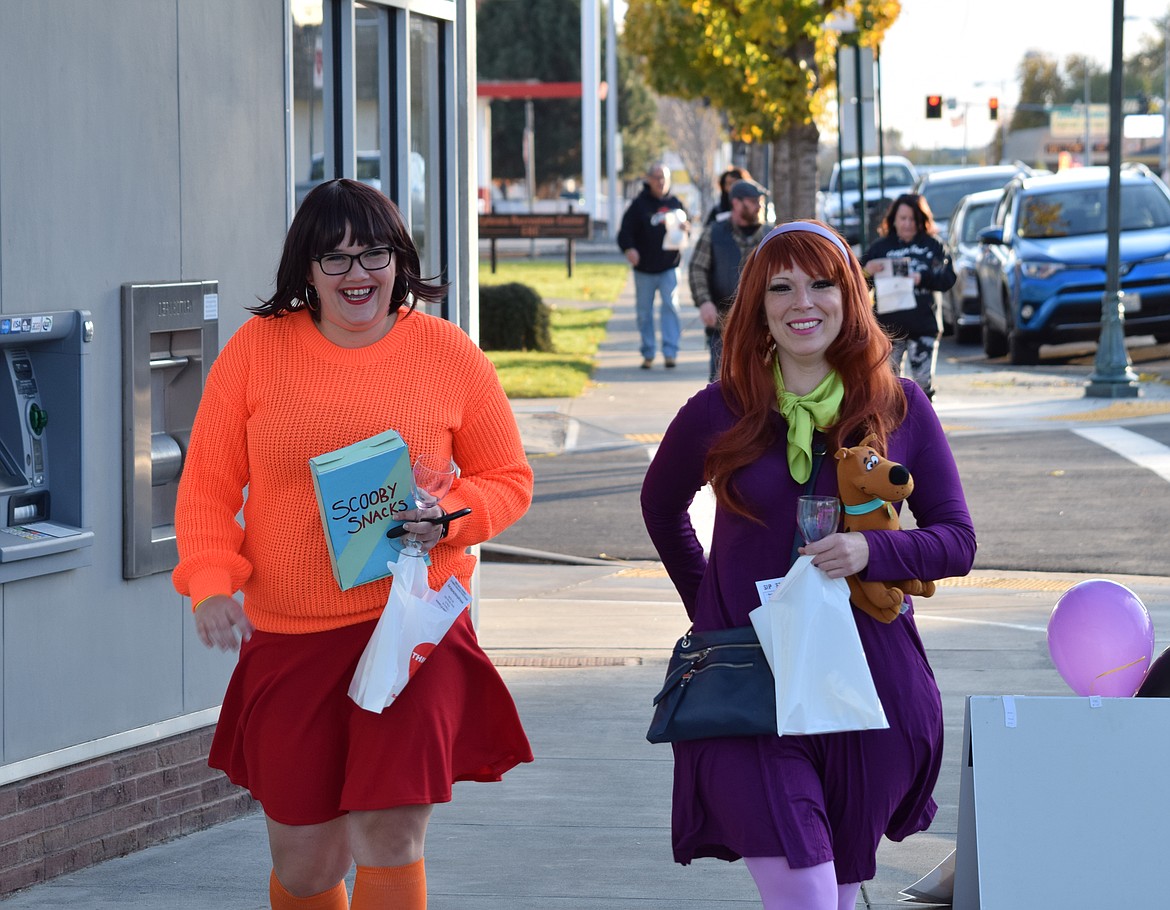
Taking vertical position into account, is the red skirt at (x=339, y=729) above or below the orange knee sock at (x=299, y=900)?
above

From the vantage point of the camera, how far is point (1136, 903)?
355cm

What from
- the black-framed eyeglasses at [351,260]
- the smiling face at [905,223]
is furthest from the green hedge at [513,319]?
the black-framed eyeglasses at [351,260]

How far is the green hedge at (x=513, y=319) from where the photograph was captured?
64.8 ft

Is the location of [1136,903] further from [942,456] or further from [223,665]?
[223,665]

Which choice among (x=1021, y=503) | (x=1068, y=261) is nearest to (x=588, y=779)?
(x=1021, y=503)

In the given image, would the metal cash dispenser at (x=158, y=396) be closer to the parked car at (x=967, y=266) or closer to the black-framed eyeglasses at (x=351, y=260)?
the black-framed eyeglasses at (x=351, y=260)

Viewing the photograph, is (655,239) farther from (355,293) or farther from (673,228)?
(355,293)

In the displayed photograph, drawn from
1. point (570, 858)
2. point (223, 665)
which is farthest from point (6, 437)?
point (570, 858)

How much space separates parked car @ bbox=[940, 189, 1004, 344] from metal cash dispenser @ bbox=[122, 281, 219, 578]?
16121 mm

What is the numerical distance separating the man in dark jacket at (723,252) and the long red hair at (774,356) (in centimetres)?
934

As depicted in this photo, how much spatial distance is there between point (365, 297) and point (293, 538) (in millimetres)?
489

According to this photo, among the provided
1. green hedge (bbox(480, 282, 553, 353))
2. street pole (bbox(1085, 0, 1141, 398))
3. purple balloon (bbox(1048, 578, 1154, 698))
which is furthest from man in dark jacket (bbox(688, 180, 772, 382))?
purple balloon (bbox(1048, 578, 1154, 698))

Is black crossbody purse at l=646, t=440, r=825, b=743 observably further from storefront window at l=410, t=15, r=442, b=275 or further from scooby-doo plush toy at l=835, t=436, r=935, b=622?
storefront window at l=410, t=15, r=442, b=275


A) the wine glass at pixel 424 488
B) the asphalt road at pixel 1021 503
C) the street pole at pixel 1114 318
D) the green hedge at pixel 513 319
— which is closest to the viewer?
the wine glass at pixel 424 488
